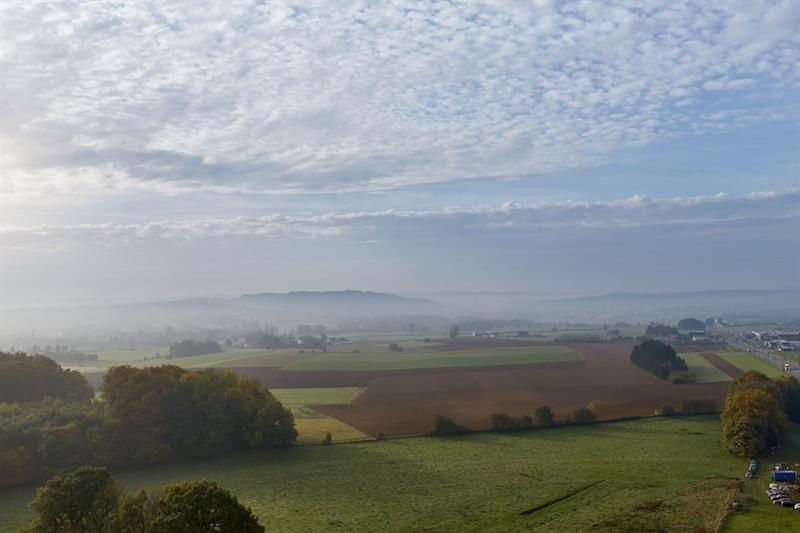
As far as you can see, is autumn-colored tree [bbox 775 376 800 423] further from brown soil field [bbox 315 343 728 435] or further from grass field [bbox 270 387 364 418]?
grass field [bbox 270 387 364 418]

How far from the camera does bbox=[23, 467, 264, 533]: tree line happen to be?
82.2 ft

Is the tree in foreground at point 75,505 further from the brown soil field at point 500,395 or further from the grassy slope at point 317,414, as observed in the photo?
the brown soil field at point 500,395

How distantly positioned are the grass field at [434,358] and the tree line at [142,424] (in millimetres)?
56843

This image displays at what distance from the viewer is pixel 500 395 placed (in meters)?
78.9

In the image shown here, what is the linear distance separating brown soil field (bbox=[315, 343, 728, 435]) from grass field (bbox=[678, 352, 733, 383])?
5507 mm

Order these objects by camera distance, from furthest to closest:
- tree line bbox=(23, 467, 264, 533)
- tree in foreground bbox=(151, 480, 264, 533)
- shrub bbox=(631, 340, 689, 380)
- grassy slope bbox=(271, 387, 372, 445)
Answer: shrub bbox=(631, 340, 689, 380) < grassy slope bbox=(271, 387, 372, 445) < tree line bbox=(23, 467, 264, 533) < tree in foreground bbox=(151, 480, 264, 533)

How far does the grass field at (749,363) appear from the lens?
300 feet

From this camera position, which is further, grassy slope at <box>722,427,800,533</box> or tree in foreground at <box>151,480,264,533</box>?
grassy slope at <box>722,427,800,533</box>

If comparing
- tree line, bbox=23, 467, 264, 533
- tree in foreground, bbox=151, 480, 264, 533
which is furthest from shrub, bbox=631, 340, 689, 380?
tree line, bbox=23, 467, 264, 533

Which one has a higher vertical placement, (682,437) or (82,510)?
(82,510)

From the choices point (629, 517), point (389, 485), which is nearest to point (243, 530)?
point (389, 485)

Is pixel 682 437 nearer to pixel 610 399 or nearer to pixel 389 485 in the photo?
pixel 610 399

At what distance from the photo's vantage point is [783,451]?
49.8 metres

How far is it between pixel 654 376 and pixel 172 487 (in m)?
81.8
